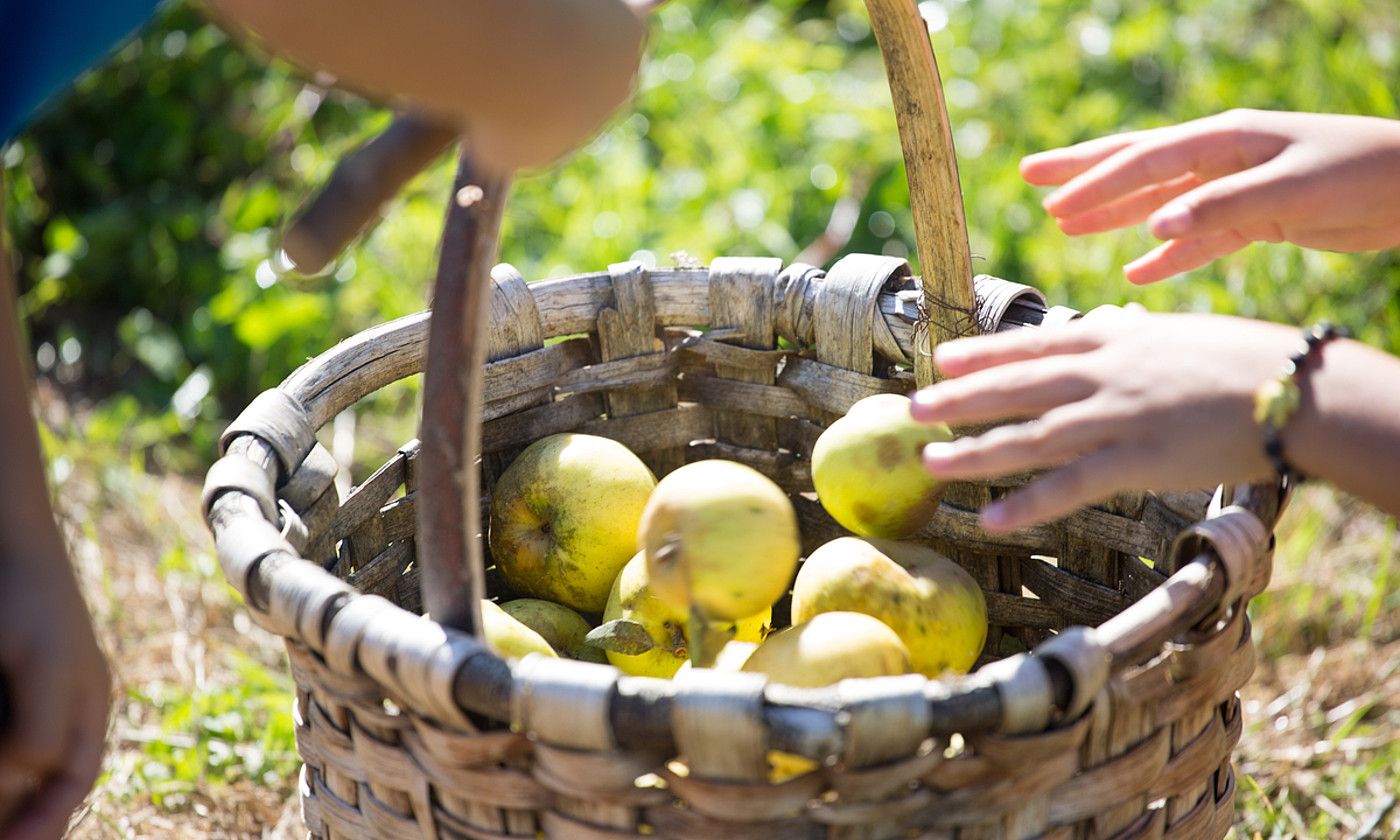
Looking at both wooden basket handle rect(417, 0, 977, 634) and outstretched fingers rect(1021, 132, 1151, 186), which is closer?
wooden basket handle rect(417, 0, 977, 634)

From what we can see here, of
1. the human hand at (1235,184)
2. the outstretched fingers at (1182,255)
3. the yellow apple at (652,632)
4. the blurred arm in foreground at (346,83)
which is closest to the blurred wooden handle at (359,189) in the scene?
the blurred arm in foreground at (346,83)

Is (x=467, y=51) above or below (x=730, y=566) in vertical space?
above

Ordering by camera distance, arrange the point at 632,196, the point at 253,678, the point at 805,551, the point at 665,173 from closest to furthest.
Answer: the point at 805,551
the point at 253,678
the point at 632,196
the point at 665,173

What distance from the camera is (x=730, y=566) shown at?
102 centimetres

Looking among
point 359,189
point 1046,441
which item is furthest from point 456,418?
point 1046,441

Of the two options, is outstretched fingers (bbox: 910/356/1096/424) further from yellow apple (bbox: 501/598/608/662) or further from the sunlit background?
the sunlit background

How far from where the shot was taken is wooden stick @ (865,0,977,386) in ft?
3.81

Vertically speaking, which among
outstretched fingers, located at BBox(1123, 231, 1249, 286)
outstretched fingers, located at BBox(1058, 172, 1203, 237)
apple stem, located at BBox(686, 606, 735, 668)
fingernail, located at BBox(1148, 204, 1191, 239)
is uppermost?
outstretched fingers, located at BBox(1058, 172, 1203, 237)

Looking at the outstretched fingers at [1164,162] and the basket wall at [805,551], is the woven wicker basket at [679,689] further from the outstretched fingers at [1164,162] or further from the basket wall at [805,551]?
the outstretched fingers at [1164,162]

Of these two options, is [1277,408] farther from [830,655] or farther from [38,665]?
[38,665]

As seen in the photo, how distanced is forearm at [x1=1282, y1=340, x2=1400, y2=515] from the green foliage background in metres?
1.42

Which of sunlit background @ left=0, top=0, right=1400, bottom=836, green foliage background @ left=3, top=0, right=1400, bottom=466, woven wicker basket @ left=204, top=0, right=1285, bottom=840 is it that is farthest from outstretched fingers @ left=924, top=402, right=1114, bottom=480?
green foliage background @ left=3, top=0, right=1400, bottom=466

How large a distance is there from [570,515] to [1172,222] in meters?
0.62

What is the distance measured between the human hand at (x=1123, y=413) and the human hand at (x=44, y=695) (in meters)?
0.58
